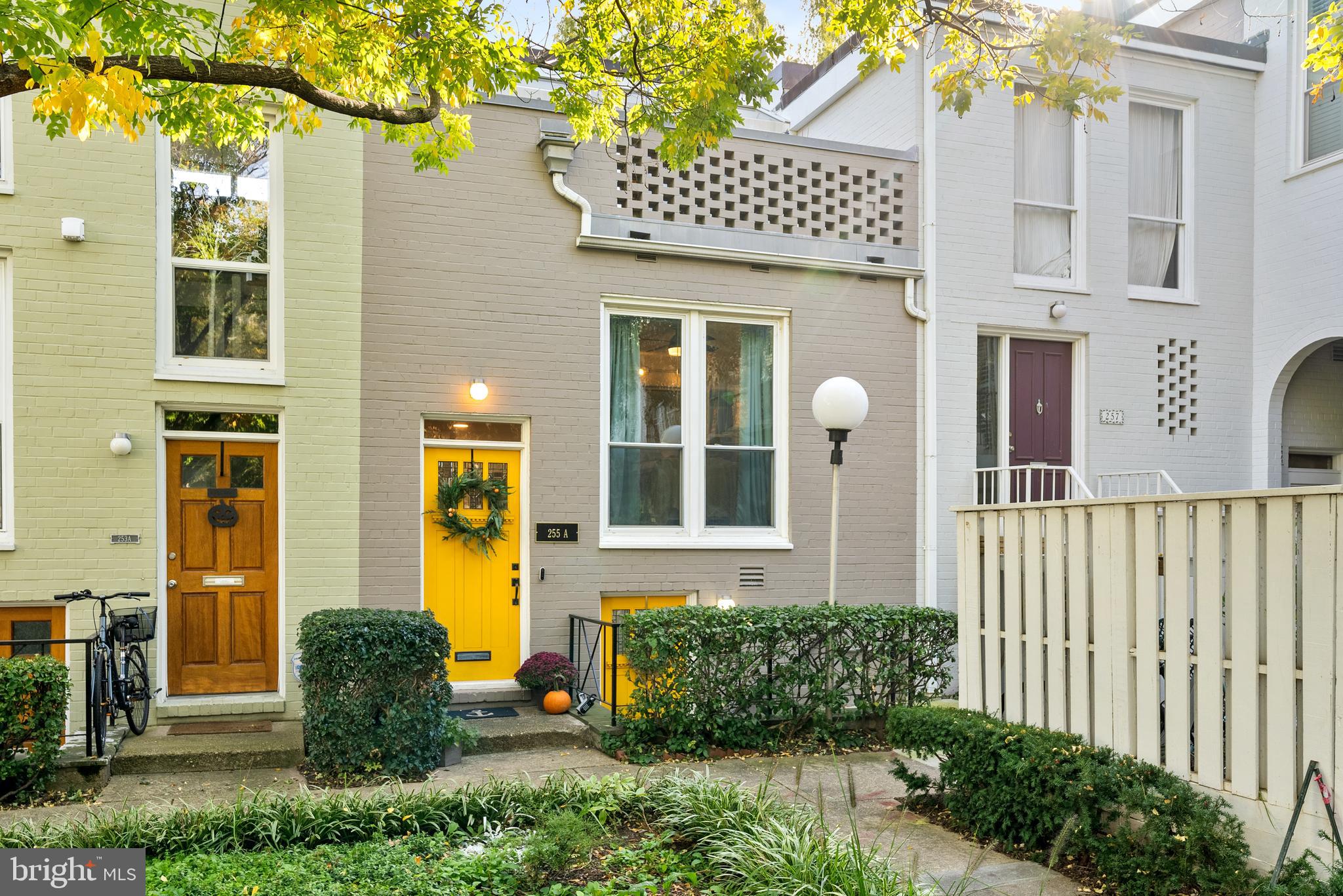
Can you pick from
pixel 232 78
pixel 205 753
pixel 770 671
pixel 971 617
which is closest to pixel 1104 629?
pixel 971 617

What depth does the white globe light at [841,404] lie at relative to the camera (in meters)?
8.85

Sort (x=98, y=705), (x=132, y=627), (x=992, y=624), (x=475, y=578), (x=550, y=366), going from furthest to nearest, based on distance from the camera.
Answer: (x=550, y=366), (x=475, y=578), (x=132, y=627), (x=98, y=705), (x=992, y=624)

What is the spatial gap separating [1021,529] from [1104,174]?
6.98m

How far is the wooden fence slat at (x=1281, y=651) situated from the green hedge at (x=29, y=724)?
22.8 feet

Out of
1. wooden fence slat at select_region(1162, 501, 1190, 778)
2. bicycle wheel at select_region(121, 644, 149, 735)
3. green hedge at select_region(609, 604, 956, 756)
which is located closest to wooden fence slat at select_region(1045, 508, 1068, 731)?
wooden fence slat at select_region(1162, 501, 1190, 778)

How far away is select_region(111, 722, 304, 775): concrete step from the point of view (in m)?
7.41

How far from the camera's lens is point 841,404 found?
29.0 feet

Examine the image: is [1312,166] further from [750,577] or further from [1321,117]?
[750,577]

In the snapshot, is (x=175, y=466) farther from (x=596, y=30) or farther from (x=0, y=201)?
(x=596, y=30)

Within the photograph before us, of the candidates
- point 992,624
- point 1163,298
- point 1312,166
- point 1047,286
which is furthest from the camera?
point 1163,298

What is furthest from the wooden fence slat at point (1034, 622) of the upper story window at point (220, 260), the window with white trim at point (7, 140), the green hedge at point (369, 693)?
the window with white trim at point (7, 140)

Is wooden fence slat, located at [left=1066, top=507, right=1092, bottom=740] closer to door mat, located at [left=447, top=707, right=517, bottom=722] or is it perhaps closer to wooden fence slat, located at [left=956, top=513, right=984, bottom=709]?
wooden fence slat, located at [left=956, top=513, right=984, bottom=709]

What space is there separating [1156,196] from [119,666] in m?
11.7

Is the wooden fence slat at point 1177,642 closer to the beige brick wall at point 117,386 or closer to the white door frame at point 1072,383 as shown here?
the white door frame at point 1072,383
